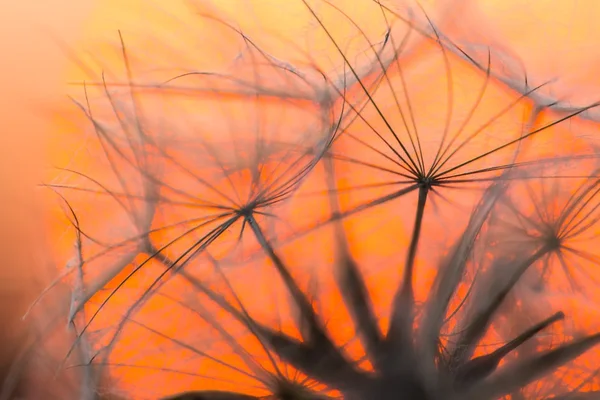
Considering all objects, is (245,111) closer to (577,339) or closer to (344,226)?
(344,226)

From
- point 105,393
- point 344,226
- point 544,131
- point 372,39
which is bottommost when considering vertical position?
point 105,393

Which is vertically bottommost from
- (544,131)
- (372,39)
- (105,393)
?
(105,393)

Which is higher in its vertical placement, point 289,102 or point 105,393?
point 289,102

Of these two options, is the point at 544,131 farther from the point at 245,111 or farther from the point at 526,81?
the point at 245,111

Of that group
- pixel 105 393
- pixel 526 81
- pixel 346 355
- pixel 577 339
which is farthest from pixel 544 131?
pixel 105 393

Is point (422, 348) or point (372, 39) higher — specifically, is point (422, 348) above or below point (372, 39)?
below

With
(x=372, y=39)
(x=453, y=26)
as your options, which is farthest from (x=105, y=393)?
(x=453, y=26)
